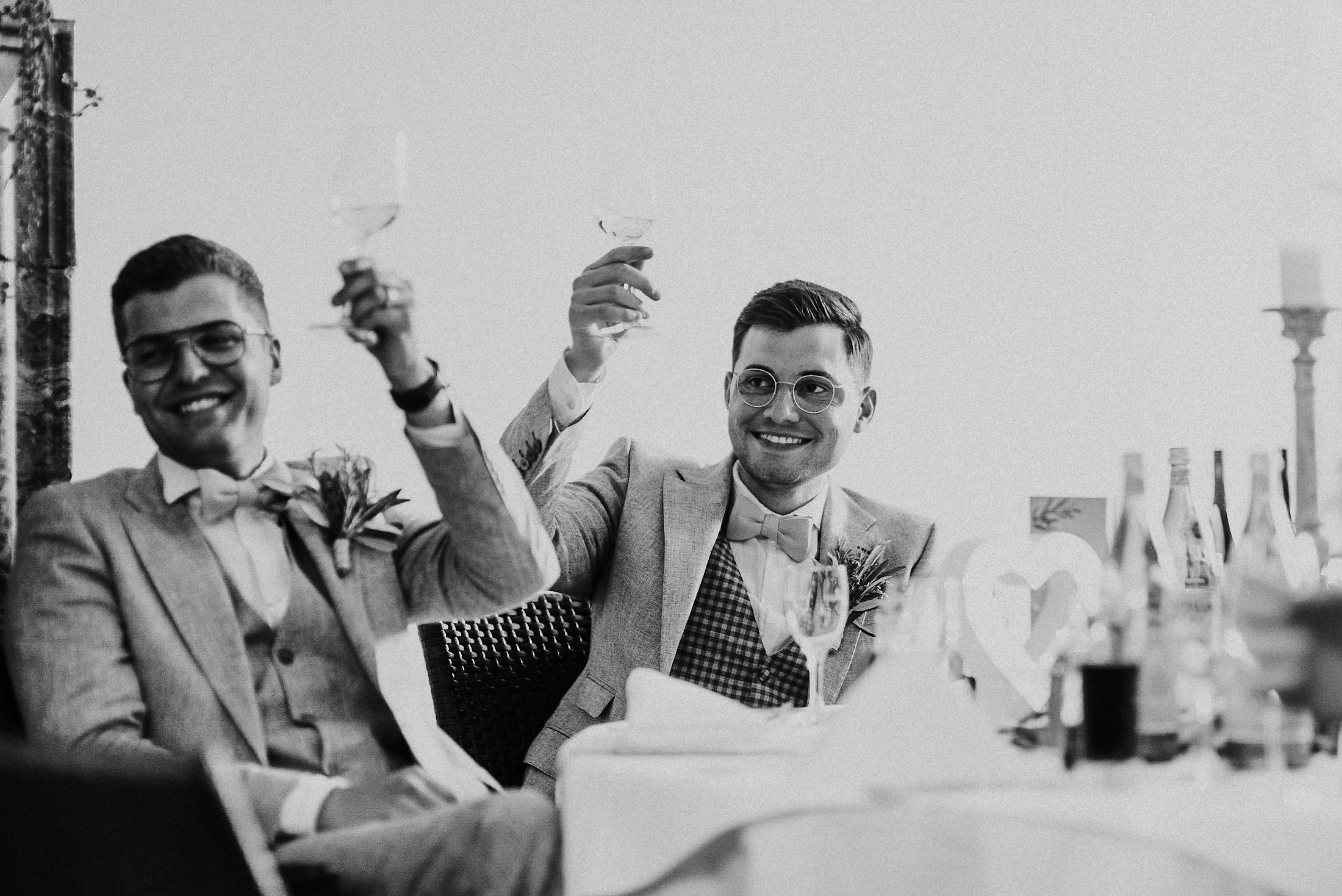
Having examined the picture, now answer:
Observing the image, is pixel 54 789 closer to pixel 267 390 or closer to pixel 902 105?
pixel 267 390

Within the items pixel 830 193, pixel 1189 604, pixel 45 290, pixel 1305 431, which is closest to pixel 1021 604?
pixel 1189 604

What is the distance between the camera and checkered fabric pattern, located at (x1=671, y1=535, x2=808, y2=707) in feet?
9.32

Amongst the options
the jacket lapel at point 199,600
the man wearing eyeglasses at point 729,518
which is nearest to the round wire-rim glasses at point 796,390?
the man wearing eyeglasses at point 729,518

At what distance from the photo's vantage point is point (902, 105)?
4465 millimetres

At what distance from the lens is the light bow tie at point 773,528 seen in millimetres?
2936

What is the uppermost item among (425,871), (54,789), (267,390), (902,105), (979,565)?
(902,105)

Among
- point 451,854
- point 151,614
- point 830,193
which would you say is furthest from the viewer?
point 830,193

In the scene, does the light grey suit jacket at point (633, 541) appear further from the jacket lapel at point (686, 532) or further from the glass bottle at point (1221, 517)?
the glass bottle at point (1221, 517)

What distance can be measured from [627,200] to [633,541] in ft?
2.35

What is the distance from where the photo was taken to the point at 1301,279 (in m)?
1.99

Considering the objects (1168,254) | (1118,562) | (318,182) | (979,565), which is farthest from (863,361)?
(1168,254)

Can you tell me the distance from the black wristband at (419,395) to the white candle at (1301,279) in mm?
1118

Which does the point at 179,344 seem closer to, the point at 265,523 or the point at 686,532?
the point at 265,523

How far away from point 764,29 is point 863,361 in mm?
1606
